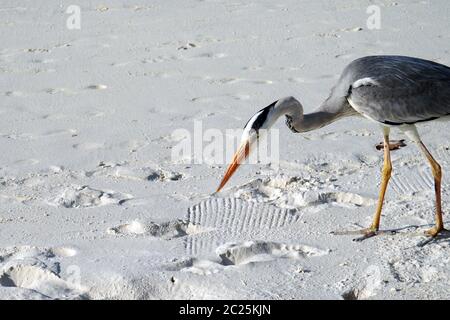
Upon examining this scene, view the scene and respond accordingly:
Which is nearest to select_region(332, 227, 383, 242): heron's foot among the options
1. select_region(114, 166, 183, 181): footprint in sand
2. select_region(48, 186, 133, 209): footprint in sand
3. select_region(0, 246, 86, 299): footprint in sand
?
select_region(114, 166, 183, 181): footprint in sand

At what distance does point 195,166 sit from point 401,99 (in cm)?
179

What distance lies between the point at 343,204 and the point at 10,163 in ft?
8.83

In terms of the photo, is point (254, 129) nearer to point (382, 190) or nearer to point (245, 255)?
point (245, 255)

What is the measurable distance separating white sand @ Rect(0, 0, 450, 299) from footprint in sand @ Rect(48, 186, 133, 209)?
1cm

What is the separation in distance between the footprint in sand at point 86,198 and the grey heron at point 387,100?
4.60ft

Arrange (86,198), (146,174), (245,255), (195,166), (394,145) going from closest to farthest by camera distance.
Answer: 1. (245,255)
2. (86,198)
3. (146,174)
4. (195,166)
5. (394,145)

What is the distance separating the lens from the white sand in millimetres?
4867

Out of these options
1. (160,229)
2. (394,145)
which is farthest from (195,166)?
(394,145)

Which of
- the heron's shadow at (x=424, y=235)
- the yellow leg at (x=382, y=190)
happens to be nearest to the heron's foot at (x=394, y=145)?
A: the yellow leg at (x=382, y=190)

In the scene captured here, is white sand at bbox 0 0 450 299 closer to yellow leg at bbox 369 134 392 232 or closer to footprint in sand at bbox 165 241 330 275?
footprint in sand at bbox 165 241 330 275

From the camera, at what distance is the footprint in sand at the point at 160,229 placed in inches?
215

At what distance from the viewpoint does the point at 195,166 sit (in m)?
6.47

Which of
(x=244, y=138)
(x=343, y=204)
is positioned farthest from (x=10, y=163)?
(x=343, y=204)
